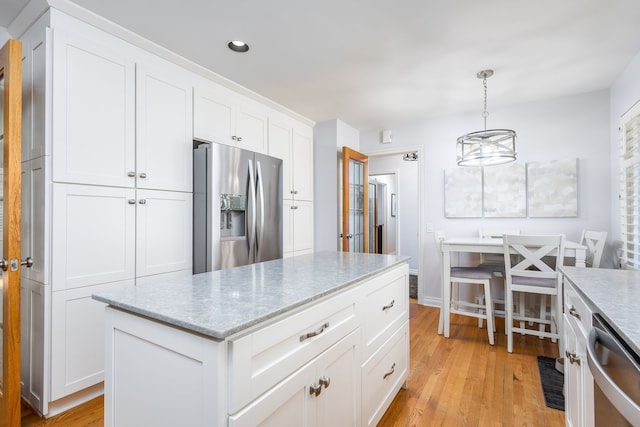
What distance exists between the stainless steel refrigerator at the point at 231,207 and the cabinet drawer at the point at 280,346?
1509 mm

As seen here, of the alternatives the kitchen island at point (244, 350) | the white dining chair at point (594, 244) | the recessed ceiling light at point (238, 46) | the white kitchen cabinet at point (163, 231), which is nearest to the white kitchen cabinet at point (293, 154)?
the recessed ceiling light at point (238, 46)

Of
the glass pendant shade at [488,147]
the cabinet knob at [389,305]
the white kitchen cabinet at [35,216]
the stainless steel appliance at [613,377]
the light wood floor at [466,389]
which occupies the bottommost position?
the light wood floor at [466,389]

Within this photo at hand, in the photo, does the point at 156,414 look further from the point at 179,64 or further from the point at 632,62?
the point at 632,62

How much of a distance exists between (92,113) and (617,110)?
4281 millimetres

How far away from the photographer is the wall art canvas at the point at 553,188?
10.5ft

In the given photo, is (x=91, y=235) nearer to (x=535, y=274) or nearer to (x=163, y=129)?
(x=163, y=129)

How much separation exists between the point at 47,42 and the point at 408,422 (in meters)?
2.92

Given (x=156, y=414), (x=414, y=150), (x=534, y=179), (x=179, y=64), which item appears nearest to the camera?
(x=156, y=414)

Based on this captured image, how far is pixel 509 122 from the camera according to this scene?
353cm

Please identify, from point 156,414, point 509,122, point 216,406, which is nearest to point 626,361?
point 216,406

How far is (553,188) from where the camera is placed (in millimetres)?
3289

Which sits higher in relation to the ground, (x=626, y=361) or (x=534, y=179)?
(x=534, y=179)

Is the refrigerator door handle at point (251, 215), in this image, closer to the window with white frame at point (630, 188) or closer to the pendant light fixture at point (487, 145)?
the pendant light fixture at point (487, 145)

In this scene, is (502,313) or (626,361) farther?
(502,313)
